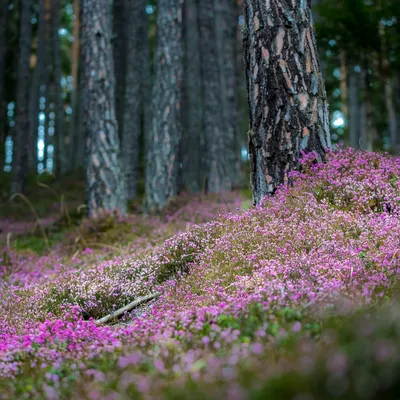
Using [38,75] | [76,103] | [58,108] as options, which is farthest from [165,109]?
[76,103]

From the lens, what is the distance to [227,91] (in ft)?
67.7

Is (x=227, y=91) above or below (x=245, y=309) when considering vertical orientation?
above

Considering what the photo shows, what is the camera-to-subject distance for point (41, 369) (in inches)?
148

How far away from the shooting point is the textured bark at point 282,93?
6.78m

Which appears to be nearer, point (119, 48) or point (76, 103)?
point (119, 48)

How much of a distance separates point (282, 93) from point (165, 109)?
8.20 metres

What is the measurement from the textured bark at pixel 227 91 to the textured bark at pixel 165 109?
4347mm

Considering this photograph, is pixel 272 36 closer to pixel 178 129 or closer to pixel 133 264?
pixel 133 264

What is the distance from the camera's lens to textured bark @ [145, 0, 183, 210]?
1451 centimetres

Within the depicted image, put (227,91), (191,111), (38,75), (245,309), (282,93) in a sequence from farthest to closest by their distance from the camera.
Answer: (38,75) < (191,111) < (227,91) < (282,93) < (245,309)

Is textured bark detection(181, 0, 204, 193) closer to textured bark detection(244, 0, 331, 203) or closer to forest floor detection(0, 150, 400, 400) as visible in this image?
→ forest floor detection(0, 150, 400, 400)

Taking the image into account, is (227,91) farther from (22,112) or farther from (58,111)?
(58,111)

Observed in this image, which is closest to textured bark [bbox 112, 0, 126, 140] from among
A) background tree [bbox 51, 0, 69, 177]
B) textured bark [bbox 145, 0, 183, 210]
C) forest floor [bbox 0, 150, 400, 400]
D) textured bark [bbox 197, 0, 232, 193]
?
textured bark [bbox 197, 0, 232, 193]

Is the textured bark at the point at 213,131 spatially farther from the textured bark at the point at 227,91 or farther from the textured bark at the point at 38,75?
the textured bark at the point at 38,75
